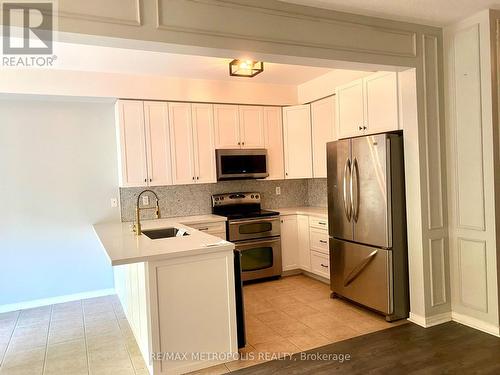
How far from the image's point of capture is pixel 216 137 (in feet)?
14.9

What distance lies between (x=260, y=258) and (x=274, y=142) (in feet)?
5.10

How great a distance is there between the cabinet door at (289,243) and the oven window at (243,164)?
733 mm

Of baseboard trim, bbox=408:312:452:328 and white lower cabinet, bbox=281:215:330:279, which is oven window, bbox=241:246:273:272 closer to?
white lower cabinet, bbox=281:215:330:279

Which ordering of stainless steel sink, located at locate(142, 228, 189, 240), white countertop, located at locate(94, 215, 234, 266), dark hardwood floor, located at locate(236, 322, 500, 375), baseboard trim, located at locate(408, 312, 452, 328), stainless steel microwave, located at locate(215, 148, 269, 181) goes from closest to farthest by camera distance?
white countertop, located at locate(94, 215, 234, 266) → dark hardwood floor, located at locate(236, 322, 500, 375) → baseboard trim, located at locate(408, 312, 452, 328) → stainless steel sink, located at locate(142, 228, 189, 240) → stainless steel microwave, located at locate(215, 148, 269, 181)

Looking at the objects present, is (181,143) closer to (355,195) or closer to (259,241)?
(259,241)

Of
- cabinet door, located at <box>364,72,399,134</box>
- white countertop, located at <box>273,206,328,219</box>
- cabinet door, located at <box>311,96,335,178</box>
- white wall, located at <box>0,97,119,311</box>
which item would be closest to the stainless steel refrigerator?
cabinet door, located at <box>364,72,399,134</box>

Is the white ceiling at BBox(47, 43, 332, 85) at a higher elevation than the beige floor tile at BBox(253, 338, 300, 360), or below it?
higher

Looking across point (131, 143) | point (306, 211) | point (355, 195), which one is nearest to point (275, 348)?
point (355, 195)

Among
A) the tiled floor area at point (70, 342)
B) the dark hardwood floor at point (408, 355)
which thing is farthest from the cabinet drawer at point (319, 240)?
the tiled floor area at point (70, 342)

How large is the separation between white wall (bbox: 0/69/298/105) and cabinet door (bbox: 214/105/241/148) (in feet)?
0.37

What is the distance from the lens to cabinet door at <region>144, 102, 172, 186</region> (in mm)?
4195

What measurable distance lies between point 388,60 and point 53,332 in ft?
12.3

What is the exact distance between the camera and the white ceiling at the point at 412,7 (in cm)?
260

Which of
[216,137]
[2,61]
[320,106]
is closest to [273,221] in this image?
[216,137]
